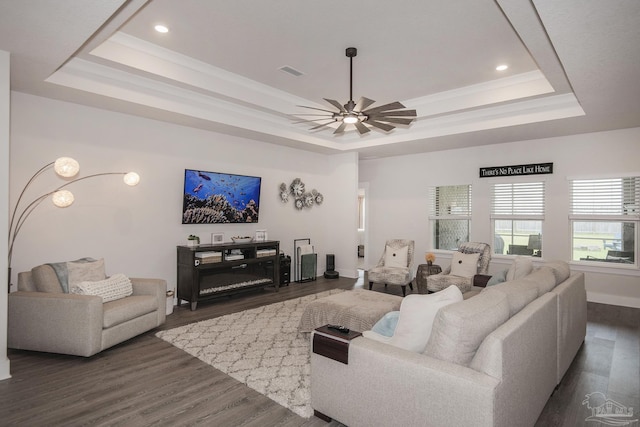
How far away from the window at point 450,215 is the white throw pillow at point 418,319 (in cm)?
536

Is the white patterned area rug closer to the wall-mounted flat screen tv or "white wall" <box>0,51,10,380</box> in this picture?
"white wall" <box>0,51,10,380</box>

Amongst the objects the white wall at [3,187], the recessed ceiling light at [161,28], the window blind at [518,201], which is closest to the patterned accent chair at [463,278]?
the window blind at [518,201]

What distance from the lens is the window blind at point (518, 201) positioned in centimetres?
635

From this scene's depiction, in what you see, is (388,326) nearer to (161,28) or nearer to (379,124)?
(379,124)

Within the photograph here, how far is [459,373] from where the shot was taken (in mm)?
1806

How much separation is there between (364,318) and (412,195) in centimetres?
479

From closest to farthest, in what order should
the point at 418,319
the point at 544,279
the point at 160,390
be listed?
1. the point at 418,319
2. the point at 160,390
3. the point at 544,279

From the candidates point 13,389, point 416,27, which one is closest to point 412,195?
point 416,27

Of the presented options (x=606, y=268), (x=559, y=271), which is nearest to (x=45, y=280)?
(x=559, y=271)

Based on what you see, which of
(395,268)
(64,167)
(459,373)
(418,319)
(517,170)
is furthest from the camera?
(517,170)

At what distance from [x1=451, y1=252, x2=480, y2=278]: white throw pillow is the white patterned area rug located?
8.73 ft

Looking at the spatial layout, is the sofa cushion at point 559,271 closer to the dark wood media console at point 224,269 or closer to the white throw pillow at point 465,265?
the white throw pillow at point 465,265

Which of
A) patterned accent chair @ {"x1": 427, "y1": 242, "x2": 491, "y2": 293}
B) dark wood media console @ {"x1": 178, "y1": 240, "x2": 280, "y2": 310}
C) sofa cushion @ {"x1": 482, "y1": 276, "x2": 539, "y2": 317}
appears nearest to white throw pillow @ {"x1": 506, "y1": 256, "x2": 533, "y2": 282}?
sofa cushion @ {"x1": 482, "y1": 276, "x2": 539, "y2": 317}

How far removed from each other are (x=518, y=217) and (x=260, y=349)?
205 inches
